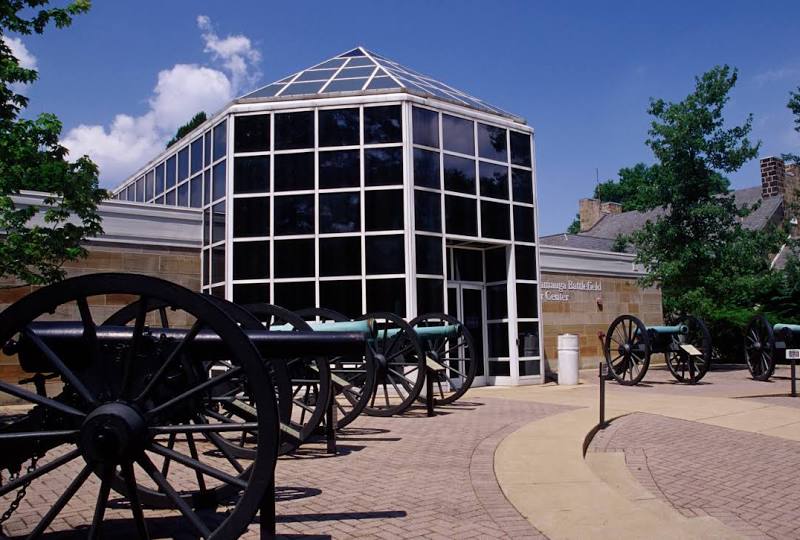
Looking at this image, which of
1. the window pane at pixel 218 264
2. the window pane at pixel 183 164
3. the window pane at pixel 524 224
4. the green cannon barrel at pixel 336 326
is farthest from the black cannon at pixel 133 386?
the window pane at pixel 183 164

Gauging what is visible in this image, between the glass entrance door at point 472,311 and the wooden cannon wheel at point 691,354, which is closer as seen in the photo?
the wooden cannon wheel at point 691,354

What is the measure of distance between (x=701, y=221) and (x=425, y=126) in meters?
10.4

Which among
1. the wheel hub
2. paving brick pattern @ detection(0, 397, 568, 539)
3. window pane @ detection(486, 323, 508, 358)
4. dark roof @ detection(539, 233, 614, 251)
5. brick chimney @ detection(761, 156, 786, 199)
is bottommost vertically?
paving brick pattern @ detection(0, 397, 568, 539)

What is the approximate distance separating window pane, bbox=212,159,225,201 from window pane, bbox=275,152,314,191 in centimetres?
131

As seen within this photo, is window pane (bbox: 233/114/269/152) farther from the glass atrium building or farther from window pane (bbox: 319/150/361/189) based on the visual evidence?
window pane (bbox: 319/150/361/189)

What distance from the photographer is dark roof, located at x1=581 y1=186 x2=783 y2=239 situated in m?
34.0

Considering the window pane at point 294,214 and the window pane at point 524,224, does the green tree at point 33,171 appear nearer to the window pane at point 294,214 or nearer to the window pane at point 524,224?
the window pane at point 294,214

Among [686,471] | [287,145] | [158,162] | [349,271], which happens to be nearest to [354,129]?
[287,145]

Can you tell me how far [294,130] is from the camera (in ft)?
48.9

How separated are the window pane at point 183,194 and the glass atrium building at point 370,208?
1.79ft

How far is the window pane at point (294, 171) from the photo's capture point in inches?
578

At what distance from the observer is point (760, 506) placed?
5.33m

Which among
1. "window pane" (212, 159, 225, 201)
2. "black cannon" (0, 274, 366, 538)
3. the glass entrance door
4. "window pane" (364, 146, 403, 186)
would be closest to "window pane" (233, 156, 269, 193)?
"window pane" (212, 159, 225, 201)

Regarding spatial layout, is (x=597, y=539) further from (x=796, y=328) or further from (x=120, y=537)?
(x=796, y=328)
